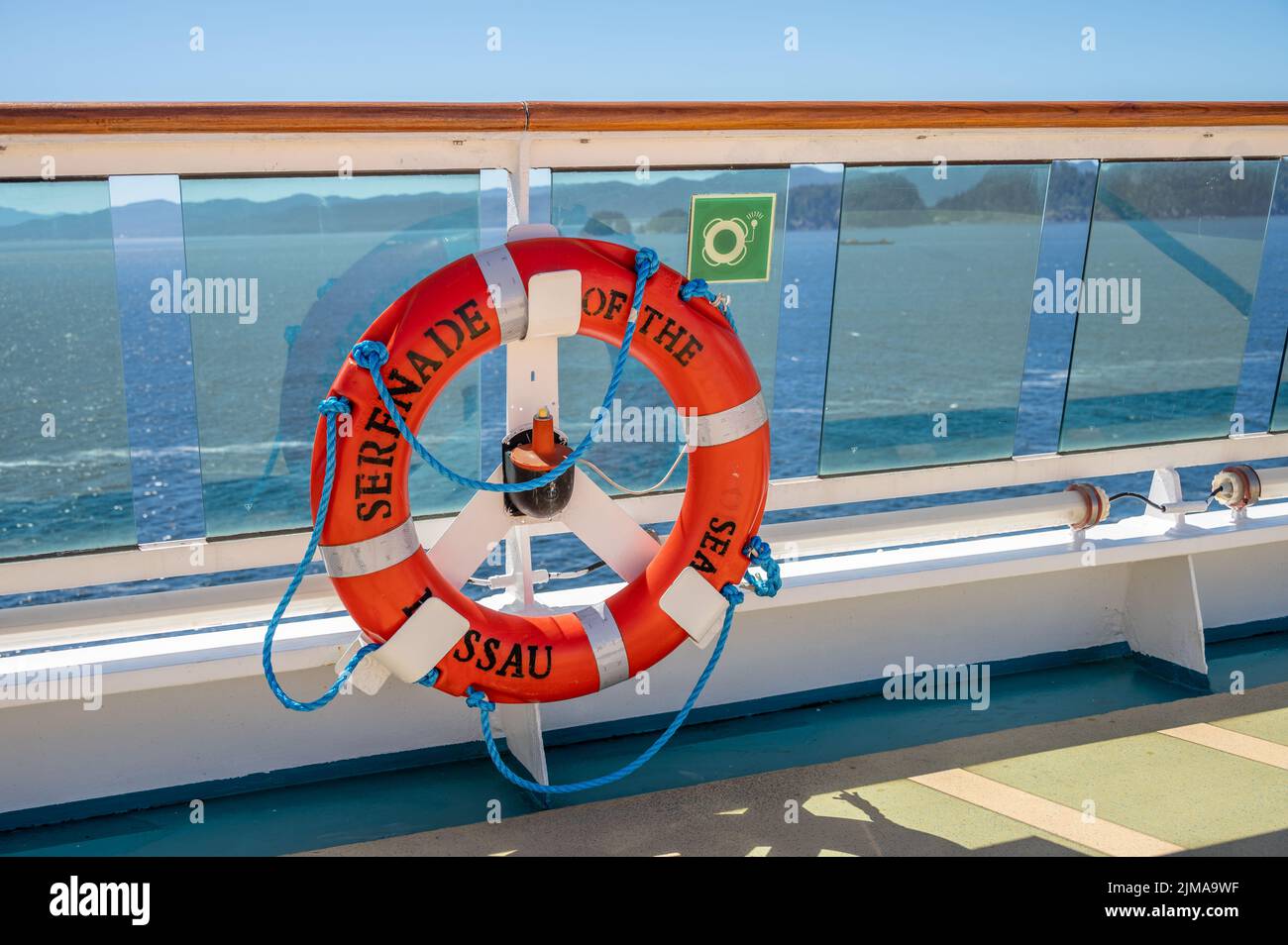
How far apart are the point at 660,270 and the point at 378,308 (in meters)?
0.55

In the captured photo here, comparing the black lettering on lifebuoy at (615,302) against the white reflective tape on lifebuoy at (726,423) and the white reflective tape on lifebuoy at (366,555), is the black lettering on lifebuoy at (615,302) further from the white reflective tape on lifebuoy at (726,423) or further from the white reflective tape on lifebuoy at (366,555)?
the white reflective tape on lifebuoy at (366,555)

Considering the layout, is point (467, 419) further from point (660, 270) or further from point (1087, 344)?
point (1087, 344)

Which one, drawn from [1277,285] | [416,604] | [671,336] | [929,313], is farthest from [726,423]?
[1277,285]

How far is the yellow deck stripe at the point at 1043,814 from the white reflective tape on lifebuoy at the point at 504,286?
48.8 inches

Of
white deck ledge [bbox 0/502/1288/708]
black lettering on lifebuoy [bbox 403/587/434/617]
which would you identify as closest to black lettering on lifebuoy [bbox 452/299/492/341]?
black lettering on lifebuoy [bbox 403/587/434/617]

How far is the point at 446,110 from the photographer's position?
198 centimetres

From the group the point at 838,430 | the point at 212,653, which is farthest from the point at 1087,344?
the point at 212,653

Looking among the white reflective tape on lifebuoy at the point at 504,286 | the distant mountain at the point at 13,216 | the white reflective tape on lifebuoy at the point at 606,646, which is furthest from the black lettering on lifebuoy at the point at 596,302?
the distant mountain at the point at 13,216

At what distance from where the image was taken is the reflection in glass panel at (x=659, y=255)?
2.18 meters

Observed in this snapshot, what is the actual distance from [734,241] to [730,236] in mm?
14

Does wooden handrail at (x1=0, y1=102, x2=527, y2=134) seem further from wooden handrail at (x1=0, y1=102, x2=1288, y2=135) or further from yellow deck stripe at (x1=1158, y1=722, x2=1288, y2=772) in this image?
yellow deck stripe at (x1=1158, y1=722, x2=1288, y2=772)

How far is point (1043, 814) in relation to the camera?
2.13 m

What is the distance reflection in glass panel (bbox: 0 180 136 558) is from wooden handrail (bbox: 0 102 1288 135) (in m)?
0.14

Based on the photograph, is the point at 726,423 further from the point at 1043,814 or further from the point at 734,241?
the point at 1043,814
